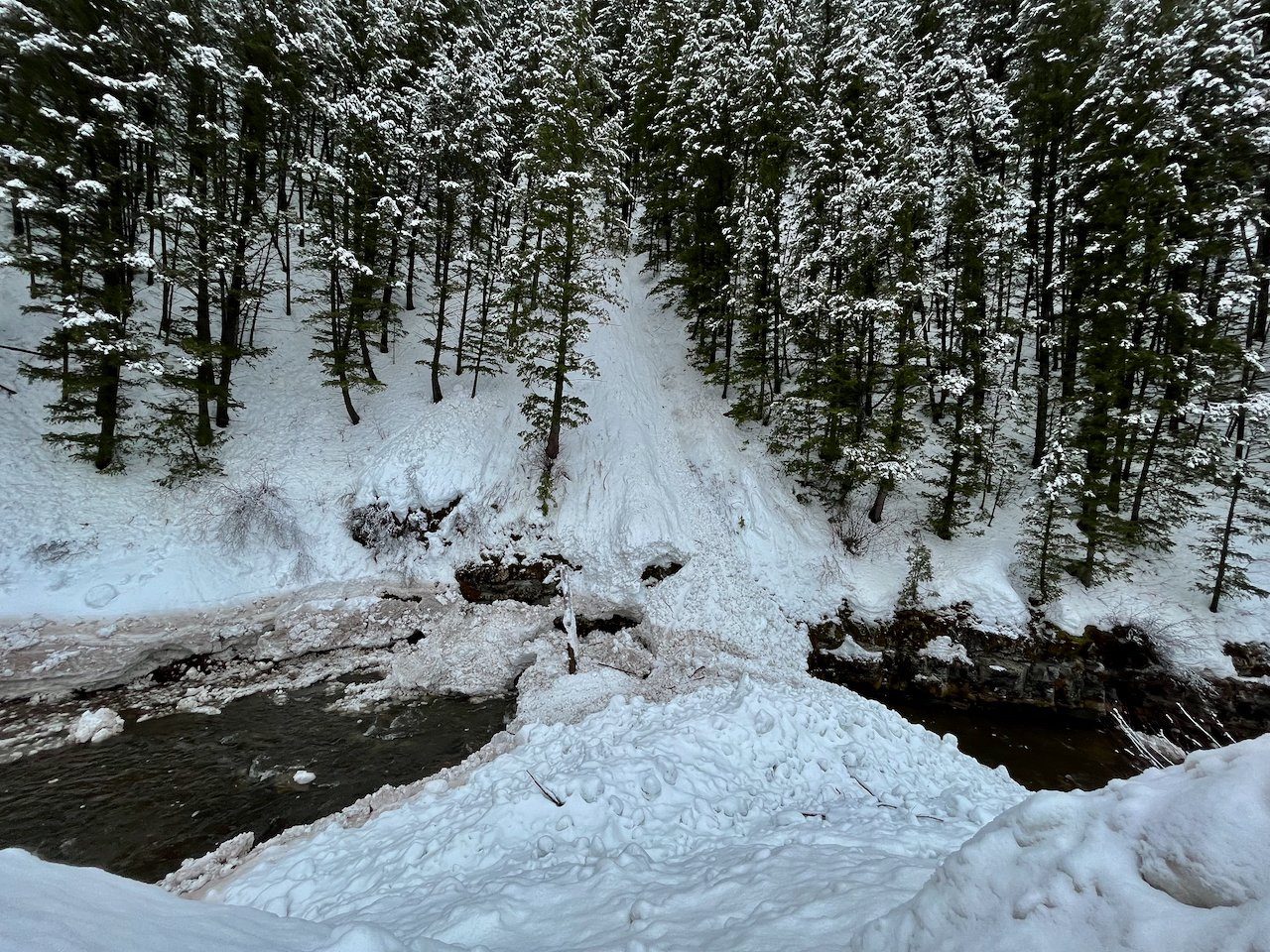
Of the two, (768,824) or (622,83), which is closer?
(768,824)

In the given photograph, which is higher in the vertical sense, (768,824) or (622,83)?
(622,83)

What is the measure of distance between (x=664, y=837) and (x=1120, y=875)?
15.8 feet

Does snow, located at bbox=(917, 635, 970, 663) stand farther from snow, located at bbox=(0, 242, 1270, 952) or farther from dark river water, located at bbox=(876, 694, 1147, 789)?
dark river water, located at bbox=(876, 694, 1147, 789)

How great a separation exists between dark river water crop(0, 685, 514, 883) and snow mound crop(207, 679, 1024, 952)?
3.95 ft

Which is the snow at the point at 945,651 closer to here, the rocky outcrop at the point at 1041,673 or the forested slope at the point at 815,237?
the rocky outcrop at the point at 1041,673

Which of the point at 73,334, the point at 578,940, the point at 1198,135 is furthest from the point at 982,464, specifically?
the point at 73,334

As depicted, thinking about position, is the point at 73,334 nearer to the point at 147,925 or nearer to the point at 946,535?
the point at 147,925

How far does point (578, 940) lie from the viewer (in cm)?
379

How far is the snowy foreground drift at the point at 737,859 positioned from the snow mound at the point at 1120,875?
0.03ft

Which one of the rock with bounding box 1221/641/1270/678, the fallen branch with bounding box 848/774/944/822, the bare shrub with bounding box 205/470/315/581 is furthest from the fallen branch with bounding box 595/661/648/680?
the rock with bounding box 1221/641/1270/678

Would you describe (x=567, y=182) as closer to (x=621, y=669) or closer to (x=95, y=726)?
(x=621, y=669)

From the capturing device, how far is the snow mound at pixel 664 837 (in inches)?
155

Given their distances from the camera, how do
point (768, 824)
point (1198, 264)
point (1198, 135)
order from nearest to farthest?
point (768, 824) < point (1198, 135) < point (1198, 264)

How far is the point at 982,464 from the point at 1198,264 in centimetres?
715
